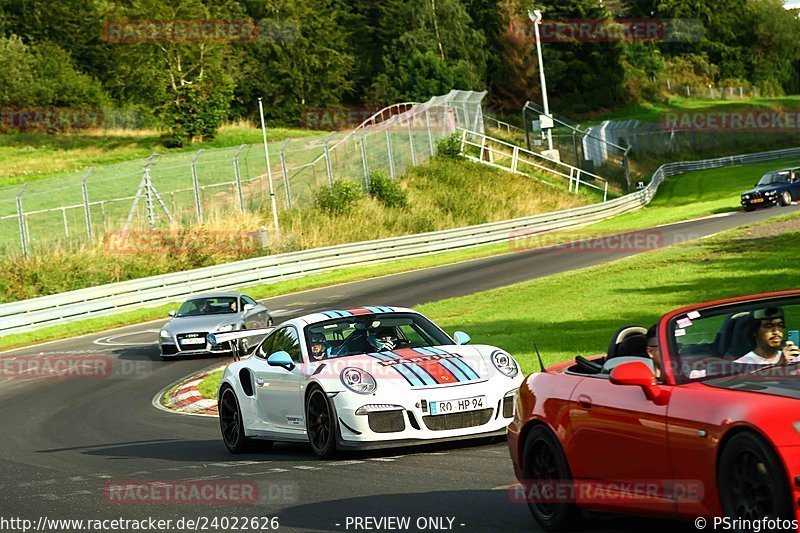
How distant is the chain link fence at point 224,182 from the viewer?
4247cm

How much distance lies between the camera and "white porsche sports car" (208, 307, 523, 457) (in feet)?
36.1

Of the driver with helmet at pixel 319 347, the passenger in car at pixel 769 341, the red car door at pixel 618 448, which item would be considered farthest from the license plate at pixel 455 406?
the passenger in car at pixel 769 341

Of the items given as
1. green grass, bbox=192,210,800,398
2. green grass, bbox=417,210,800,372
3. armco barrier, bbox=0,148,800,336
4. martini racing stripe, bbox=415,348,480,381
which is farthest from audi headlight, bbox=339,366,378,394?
armco barrier, bbox=0,148,800,336

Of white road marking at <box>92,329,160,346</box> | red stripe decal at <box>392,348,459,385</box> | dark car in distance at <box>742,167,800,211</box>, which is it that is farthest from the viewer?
dark car in distance at <box>742,167,800,211</box>

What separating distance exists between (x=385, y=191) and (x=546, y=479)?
144ft

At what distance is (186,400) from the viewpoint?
61.6 feet

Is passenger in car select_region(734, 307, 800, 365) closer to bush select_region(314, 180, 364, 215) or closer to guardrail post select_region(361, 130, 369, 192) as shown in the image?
bush select_region(314, 180, 364, 215)

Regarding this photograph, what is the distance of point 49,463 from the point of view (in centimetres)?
1292

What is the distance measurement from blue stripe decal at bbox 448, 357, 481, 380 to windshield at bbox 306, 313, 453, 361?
81 centimetres

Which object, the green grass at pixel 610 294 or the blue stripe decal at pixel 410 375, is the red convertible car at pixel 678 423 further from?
the green grass at pixel 610 294

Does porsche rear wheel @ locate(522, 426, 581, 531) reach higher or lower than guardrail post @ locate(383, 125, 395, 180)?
higher

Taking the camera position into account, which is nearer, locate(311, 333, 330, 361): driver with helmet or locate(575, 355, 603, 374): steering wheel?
locate(575, 355, 603, 374): steering wheel

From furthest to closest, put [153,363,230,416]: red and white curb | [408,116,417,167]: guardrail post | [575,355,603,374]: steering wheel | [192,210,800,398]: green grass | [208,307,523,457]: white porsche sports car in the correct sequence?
[408,116,417,167]: guardrail post < [192,210,800,398]: green grass < [153,363,230,416]: red and white curb < [208,307,523,457]: white porsche sports car < [575,355,603,374]: steering wheel

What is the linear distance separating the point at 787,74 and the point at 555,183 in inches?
3124
